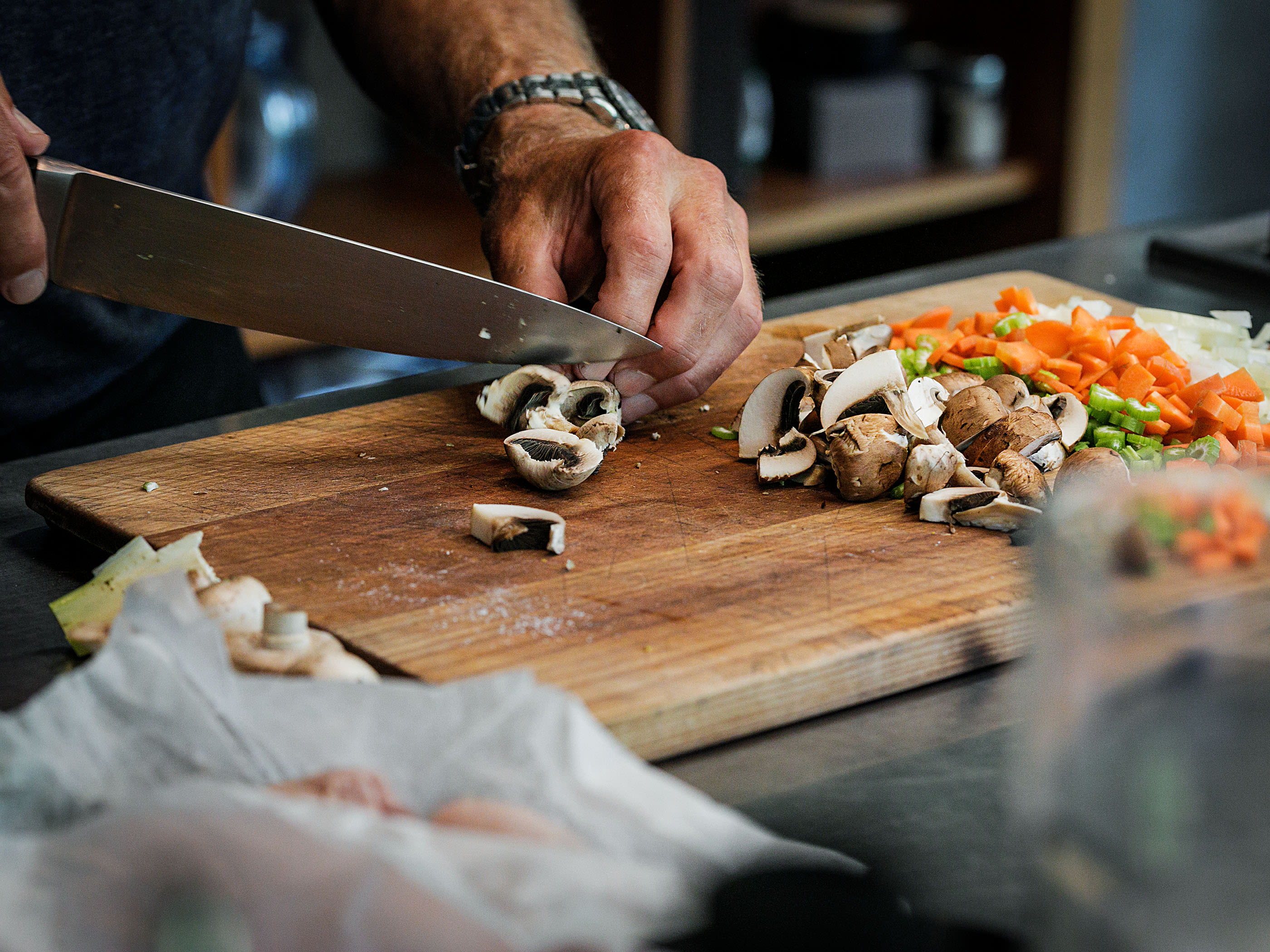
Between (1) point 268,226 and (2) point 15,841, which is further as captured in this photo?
(1) point 268,226

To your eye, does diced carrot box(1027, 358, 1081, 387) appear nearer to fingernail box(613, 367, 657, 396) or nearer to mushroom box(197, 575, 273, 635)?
fingernail box(613, 367, 657, 396)

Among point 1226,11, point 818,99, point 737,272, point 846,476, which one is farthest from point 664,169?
point 1226,11

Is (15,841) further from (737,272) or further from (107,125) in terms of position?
(107,125)

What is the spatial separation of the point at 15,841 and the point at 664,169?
923 mm

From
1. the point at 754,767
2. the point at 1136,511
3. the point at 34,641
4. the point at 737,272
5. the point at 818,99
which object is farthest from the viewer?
the point at 818,99

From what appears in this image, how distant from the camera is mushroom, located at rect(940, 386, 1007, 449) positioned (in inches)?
45.8

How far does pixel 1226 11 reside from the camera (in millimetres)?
3785

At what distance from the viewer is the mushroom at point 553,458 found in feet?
3.67

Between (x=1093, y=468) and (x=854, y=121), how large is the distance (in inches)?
92.4

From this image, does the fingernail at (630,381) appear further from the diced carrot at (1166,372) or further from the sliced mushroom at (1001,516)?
the diced carrot at (1166,372)

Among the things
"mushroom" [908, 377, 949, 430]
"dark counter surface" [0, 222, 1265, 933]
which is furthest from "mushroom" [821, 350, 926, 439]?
"dark counter surface" [0, 222, 1265, 933]

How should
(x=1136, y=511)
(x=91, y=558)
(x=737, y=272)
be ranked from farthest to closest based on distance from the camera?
1. (x=737, y=272)
2. (x=91, y=558)
3. (x=1136, y=511)

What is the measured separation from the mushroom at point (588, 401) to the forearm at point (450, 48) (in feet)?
1.65

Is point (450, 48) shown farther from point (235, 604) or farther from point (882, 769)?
point (882, 769)
